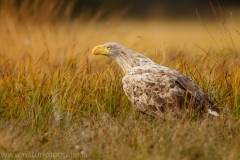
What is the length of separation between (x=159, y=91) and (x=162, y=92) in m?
0.03

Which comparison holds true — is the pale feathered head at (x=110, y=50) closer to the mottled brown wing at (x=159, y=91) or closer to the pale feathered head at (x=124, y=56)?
the pale feathered head at (x=124, y=56)

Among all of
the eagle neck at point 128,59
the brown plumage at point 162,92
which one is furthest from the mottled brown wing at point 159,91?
the eagle neck at point 128,59

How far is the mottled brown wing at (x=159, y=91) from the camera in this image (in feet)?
17.5

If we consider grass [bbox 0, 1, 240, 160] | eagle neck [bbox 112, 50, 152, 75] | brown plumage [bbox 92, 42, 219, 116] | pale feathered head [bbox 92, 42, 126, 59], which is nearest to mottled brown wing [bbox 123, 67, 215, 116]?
brown plumage [bbox 92, 42, 219, 116]

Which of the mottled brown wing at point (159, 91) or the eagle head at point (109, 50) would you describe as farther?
the eagle head at point (109, 50)

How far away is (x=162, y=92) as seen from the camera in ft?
17.7

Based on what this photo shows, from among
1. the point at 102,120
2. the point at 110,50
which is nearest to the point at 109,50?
the point at 110,50

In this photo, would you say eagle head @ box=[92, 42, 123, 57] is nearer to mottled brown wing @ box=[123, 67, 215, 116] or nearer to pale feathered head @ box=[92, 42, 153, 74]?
pale feathered head @ box=[92, 42, 153, 74]

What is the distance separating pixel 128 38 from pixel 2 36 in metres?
4.11

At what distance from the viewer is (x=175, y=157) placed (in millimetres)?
4176

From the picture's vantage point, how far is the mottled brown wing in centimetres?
533

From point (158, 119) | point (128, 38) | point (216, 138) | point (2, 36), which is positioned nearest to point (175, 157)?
point (216, 138)

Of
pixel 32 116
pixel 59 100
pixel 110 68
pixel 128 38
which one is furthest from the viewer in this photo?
pixel 128 38

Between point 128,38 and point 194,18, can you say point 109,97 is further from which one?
point 194,18
